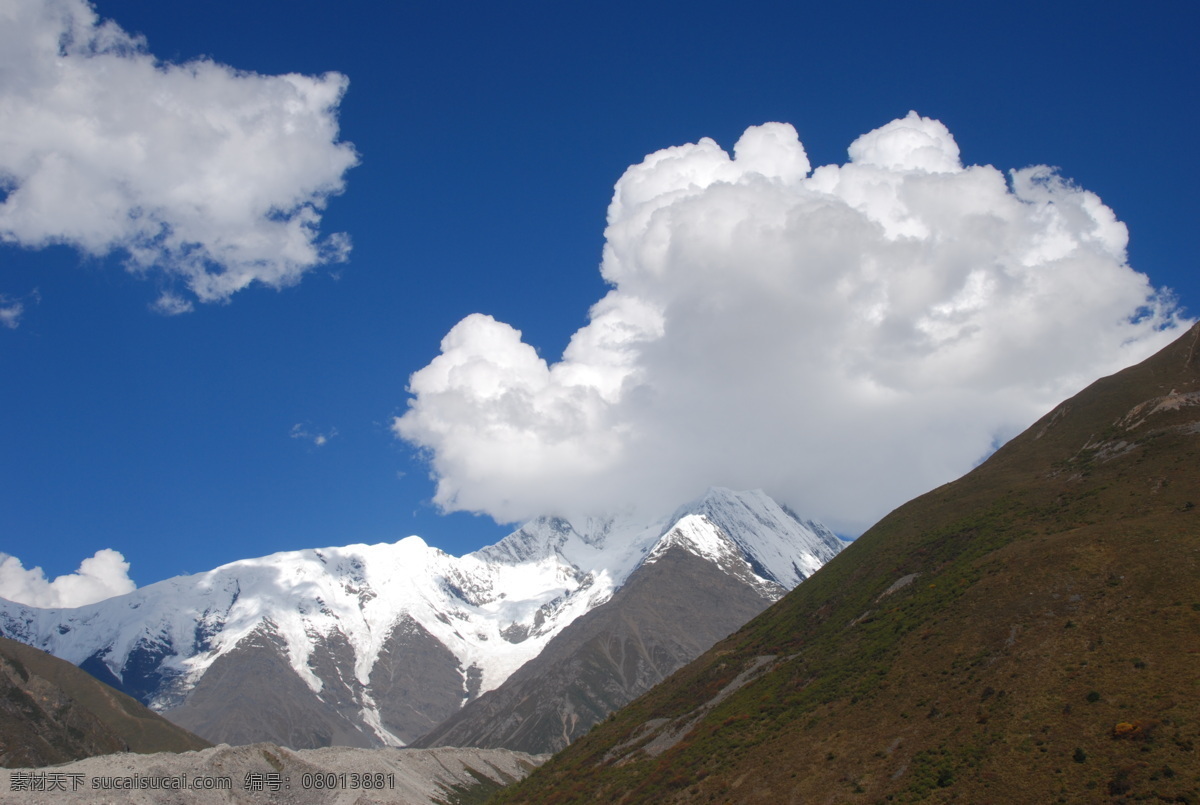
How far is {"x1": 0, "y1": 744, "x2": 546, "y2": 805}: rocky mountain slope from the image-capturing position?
10175 cm

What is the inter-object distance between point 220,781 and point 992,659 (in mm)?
100676

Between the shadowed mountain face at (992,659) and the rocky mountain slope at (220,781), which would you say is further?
the rocky mountain slope at (220,781)

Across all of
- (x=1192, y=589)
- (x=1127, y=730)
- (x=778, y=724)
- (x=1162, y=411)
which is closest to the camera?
(x=1127, y=730)

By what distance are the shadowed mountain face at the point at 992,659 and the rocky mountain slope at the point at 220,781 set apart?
90.3ft

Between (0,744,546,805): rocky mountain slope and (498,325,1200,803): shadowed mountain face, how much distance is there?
2753 centimetres

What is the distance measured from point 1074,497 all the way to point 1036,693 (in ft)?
146

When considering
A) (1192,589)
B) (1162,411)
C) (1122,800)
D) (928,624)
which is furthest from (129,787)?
(1162,411)

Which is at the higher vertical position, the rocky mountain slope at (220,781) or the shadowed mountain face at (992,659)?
the rocky mountain slope at (220,781)

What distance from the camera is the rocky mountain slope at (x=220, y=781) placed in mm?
101750

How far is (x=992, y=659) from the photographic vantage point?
75750 millimetres

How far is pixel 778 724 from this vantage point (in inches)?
3506

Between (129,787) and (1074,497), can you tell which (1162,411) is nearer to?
(1074,497)

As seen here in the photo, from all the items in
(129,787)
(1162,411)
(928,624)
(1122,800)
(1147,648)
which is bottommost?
(1122,800)

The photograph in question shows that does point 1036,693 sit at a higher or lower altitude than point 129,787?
lower
